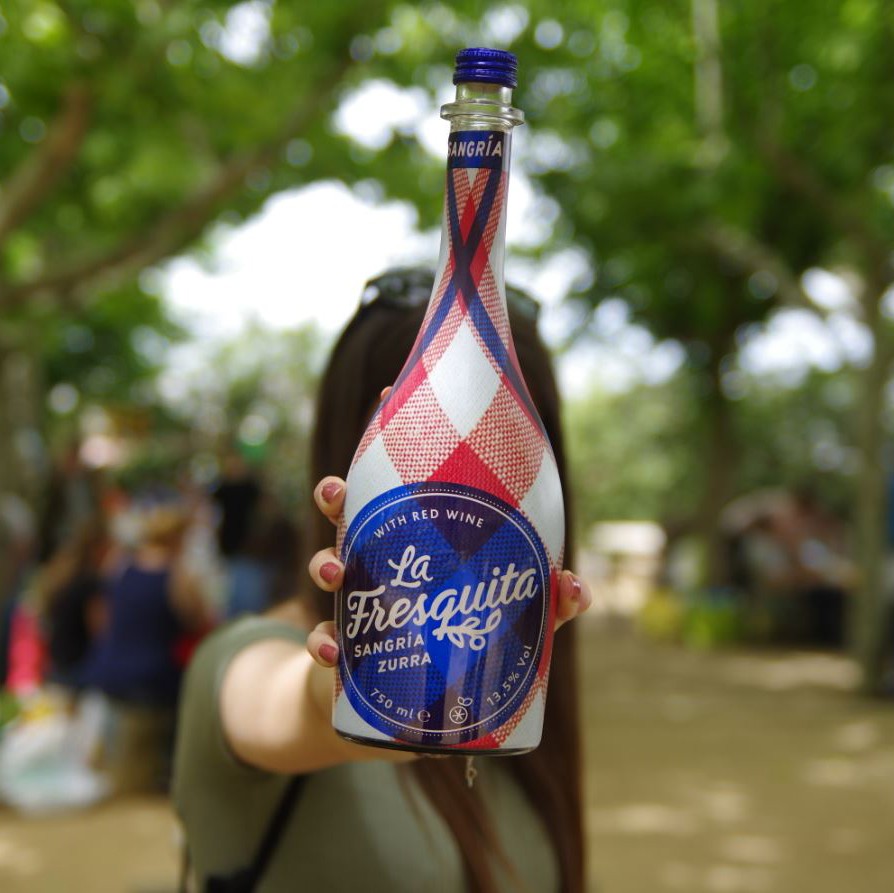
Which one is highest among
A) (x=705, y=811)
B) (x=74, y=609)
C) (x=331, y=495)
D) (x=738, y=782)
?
(x=74, y=609)

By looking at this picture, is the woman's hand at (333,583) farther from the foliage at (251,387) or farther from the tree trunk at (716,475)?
the foliage at (251,387)

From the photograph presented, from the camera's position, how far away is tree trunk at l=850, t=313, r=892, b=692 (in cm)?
1055

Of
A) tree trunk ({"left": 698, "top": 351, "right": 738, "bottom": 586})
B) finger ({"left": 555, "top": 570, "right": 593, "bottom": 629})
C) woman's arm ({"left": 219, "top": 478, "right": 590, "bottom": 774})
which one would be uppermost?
tree trunk ({"left": 698, "top": 351, "right": 738, "bottom": 586})

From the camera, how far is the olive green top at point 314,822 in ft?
5.46

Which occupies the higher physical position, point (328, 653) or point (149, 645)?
point (149, 645)

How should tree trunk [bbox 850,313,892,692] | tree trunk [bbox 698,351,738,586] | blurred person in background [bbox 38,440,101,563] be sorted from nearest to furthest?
blurred person in background [bbox 38,440,101,563] → tree trunk [bbox 850,313,892,692] → tree trunk [bbox 698,351,738,586]

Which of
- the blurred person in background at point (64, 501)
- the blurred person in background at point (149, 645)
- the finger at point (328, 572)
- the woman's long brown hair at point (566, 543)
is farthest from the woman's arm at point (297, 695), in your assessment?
the blurred person in background at point (64, 501)

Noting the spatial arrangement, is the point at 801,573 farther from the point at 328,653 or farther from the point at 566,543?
the point at 328,653

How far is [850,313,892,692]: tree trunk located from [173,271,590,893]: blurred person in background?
936 cm

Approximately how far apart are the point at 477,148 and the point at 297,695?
2.34 feet

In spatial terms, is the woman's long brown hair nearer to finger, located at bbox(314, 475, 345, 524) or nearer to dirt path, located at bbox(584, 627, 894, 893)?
finger, located at bbox(314, 475, 345, 524)

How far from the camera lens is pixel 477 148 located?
1273 mm

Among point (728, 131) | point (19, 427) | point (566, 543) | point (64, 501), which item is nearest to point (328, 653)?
point (566, 543)

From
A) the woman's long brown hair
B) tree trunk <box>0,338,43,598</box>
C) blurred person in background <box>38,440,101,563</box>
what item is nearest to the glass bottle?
the woman's long brown hair
